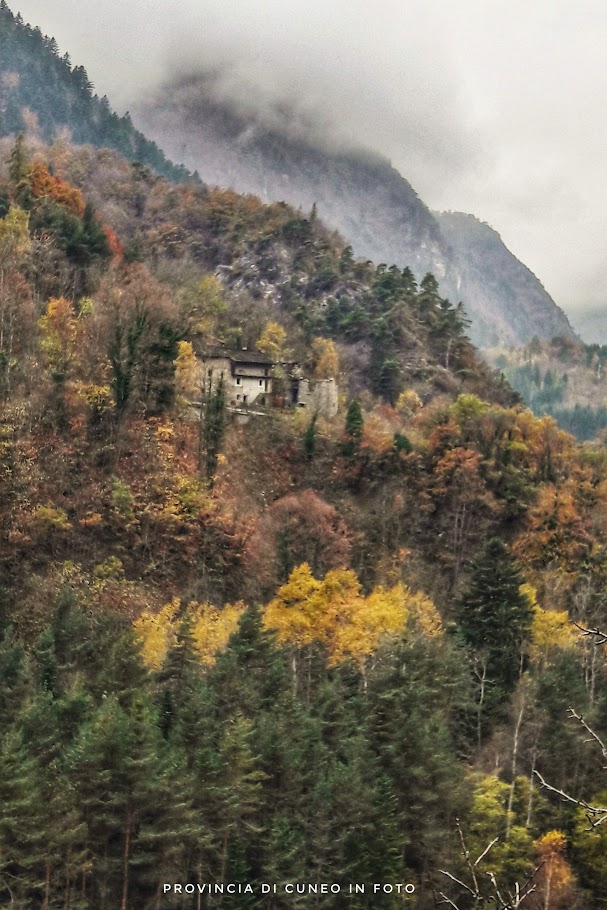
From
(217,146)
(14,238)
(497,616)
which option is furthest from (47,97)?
(497,616)

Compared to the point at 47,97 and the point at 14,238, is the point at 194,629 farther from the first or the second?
the point at 47,97

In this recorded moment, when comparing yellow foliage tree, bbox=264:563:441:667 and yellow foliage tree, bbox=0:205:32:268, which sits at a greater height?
yellow foliage tree, bbox=0:205:32:268

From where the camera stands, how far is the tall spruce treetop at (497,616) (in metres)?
40.5

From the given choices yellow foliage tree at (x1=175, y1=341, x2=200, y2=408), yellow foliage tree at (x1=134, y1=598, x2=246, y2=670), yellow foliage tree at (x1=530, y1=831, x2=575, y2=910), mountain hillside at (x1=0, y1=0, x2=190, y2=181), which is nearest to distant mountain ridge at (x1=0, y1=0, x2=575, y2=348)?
mountain hillside at (x1=0, y1=0, x2=190, y2=181)

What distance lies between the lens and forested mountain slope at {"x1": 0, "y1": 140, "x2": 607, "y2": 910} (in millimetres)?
25750

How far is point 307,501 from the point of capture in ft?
178

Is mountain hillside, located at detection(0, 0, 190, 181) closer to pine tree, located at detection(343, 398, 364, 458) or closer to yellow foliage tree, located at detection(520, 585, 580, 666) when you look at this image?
pine tree, located at detection(343, 398, 364, 458)

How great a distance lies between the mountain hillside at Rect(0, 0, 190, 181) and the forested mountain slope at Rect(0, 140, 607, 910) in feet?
235

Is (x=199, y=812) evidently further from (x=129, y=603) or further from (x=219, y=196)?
(x=219, y=196)

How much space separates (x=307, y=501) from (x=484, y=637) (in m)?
16.9

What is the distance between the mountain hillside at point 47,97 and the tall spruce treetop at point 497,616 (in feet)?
398

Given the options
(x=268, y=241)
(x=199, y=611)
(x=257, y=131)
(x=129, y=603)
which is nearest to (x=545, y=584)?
(x=199, y=611)

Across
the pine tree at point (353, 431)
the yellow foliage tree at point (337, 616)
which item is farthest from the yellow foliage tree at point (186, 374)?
the yellow foliage tree at point (337, 616)

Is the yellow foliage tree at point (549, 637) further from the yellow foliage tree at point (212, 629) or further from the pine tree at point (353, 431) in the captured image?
the pine tree at point (353, 431)
